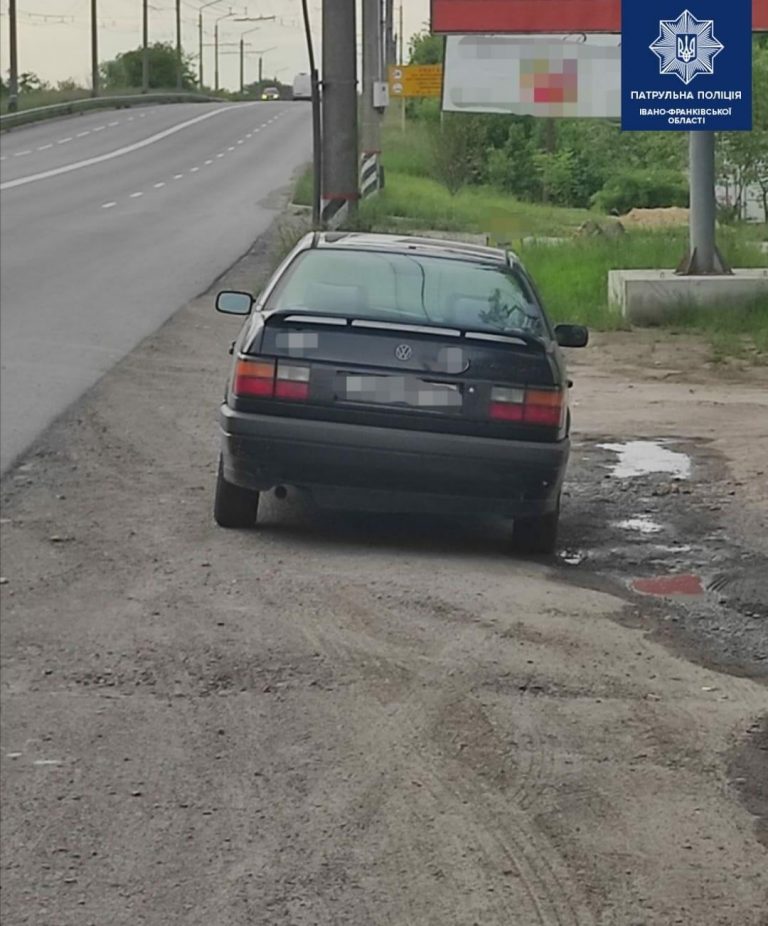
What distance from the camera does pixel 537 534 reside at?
8.62 meters

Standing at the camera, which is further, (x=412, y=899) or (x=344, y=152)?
(x=344, y=152)

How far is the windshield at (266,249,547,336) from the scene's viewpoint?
28.0 feet

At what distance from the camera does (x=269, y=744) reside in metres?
5.79

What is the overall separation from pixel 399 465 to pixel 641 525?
5.46 ft

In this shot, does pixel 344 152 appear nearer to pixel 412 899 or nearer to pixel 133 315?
pixel 133 315

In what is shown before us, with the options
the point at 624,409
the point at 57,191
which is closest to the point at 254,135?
the point at 57,191

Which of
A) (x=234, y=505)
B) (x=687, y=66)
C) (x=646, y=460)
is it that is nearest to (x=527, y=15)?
(x=687, y=66)

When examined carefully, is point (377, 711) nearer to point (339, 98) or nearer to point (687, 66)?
point (687, 66)

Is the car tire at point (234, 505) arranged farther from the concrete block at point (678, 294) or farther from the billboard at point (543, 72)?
the billboard at point (543, 72)

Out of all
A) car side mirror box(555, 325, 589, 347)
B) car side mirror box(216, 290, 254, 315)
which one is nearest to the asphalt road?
car side mirror box(216, 290, 254, 315)

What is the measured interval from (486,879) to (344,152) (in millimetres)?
16890

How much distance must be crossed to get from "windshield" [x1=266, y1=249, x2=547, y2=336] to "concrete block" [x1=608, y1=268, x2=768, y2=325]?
937cm

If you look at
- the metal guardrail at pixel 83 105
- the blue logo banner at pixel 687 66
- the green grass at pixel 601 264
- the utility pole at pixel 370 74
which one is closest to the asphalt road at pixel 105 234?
the metal guardrail at pixel 83 105

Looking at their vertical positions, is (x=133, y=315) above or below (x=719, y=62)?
below
